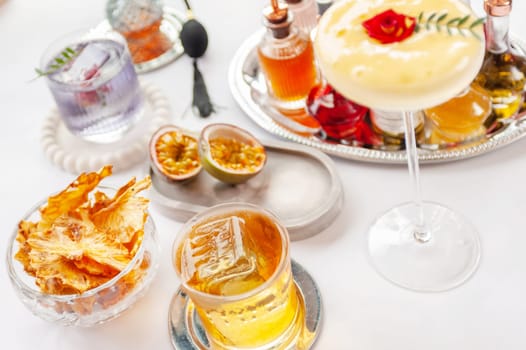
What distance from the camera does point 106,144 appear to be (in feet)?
3.75

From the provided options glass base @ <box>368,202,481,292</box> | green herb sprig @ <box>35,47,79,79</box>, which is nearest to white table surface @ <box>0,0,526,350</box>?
glass base @ <box>368,202,481,292</box>

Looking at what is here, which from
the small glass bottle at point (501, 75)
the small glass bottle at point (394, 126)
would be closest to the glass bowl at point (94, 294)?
the small glass bottle at point (394, 126)

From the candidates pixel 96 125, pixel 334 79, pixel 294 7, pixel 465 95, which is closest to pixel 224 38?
pixel 294 7

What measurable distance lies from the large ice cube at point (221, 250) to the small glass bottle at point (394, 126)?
0.29 m

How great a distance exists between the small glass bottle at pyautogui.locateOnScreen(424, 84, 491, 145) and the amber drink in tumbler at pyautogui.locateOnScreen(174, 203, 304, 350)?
321mm

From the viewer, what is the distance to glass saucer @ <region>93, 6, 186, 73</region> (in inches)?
48.9

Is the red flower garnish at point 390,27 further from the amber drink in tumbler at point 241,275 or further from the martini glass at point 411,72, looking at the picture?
the amber drink in tumbler at point 241,275

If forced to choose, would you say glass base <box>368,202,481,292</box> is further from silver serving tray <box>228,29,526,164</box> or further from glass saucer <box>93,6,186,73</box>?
glass saucer <box>93,6,186,73</box>

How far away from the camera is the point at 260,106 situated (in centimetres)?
114

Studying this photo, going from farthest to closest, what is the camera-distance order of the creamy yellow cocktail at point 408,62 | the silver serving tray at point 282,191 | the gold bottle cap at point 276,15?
1. the gold bottle cap at point 276,15
2. the silver serving tray at point 282,191
3. the creamy yellow cocktail at point 408,62

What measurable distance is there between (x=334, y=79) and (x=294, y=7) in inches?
17.5

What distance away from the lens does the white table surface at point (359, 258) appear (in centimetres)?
84

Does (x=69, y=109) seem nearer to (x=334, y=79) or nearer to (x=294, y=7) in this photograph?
(x=294, y=7)

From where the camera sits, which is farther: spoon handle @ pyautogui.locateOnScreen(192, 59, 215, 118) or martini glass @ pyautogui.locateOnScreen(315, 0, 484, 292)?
spoon handle @ pyautogui.locateOnScreen(192, 59, 215, 118)
